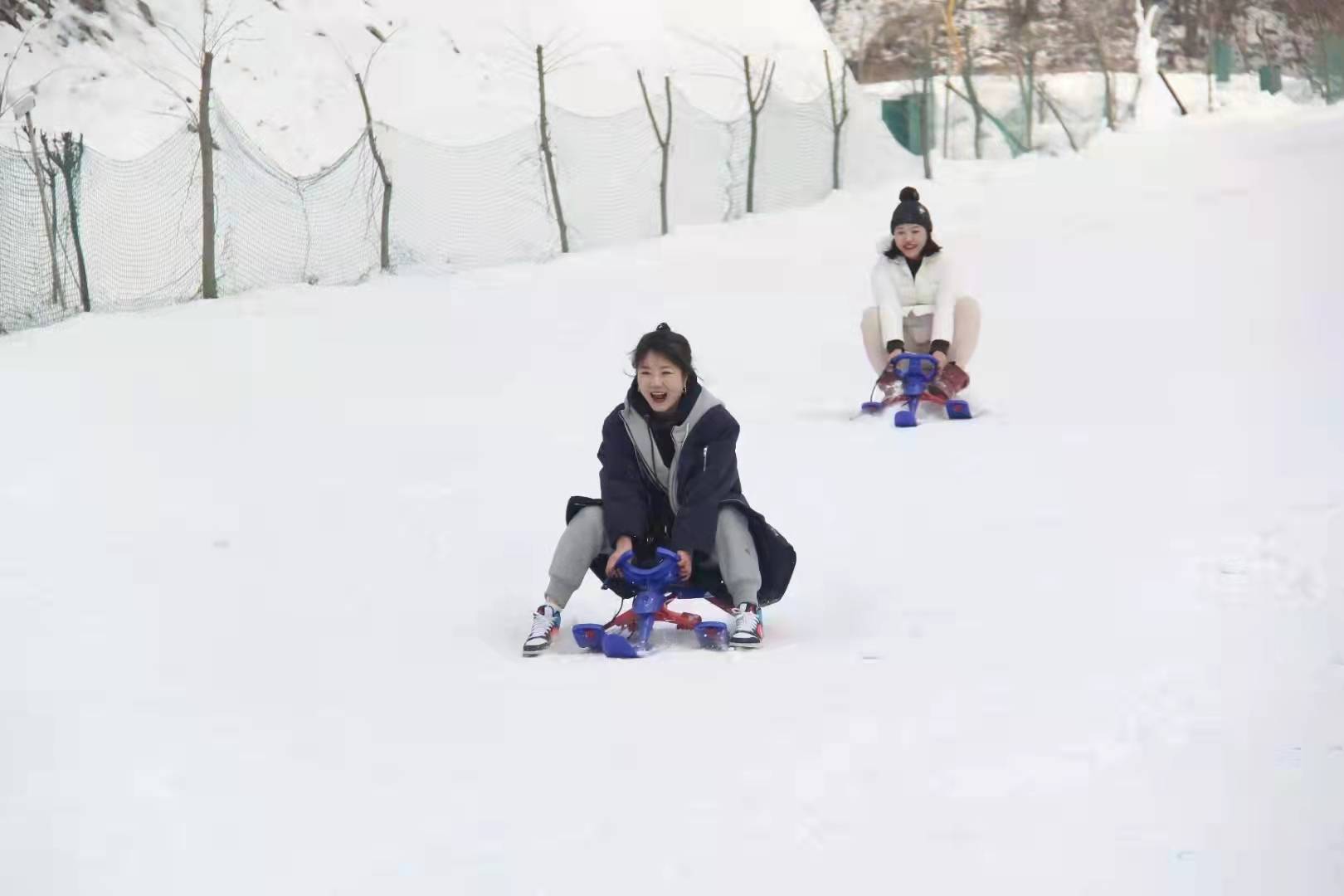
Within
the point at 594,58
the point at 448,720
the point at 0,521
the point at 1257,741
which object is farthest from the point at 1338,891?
the point at 594,58

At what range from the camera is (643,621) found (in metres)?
4.64

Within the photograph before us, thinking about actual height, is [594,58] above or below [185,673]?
above

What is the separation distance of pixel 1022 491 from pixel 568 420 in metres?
3.02

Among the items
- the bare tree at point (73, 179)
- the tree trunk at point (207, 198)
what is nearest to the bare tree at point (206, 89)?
the tree trunk at point (207, 198)

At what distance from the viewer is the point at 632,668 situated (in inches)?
173

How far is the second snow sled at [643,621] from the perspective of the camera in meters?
4.56

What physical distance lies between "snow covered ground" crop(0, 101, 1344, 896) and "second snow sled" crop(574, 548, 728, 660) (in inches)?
3.6

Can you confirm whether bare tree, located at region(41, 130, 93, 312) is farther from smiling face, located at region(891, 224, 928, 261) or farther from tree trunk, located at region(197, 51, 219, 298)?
smiling face, located at region(891, 224, 928, 261)

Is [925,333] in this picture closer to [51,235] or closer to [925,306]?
[925,306]

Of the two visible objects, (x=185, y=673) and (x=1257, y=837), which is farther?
(x=185, y=673)

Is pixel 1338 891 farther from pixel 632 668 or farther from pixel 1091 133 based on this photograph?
pixel 1091 133

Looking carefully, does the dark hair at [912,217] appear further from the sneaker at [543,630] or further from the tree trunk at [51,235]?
the tree trunk at [51,235]

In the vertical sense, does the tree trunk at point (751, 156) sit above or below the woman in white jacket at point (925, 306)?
above

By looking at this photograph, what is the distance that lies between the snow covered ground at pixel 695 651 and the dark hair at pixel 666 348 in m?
0.74
